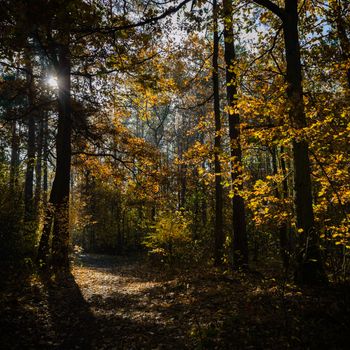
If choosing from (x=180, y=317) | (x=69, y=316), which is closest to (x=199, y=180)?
(x=180, y=317)

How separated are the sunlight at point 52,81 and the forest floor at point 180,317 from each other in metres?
7.53

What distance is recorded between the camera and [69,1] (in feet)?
15.6

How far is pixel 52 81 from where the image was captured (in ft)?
40.6

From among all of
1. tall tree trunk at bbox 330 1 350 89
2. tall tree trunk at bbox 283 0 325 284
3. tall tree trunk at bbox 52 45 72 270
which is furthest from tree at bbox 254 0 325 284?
tall tree trunk at bbox 52 45 72 270

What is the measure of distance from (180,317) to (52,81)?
34.1 ft

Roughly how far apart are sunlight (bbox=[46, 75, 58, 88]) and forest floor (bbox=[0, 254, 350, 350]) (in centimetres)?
753

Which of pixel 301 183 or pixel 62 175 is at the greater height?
pixel 62 175

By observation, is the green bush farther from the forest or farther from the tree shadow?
the tree shadow

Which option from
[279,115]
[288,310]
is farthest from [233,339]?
[279,115]

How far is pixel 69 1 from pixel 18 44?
1.11 m

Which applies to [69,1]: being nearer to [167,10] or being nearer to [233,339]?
[167,10]

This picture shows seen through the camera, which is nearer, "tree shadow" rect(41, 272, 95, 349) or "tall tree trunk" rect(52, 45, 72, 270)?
"tree shadow" rect(41, 272, 95, 349)

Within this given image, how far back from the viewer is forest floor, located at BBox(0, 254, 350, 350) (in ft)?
14.3

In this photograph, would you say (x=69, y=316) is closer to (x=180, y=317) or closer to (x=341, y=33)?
(x=180, y=317)
